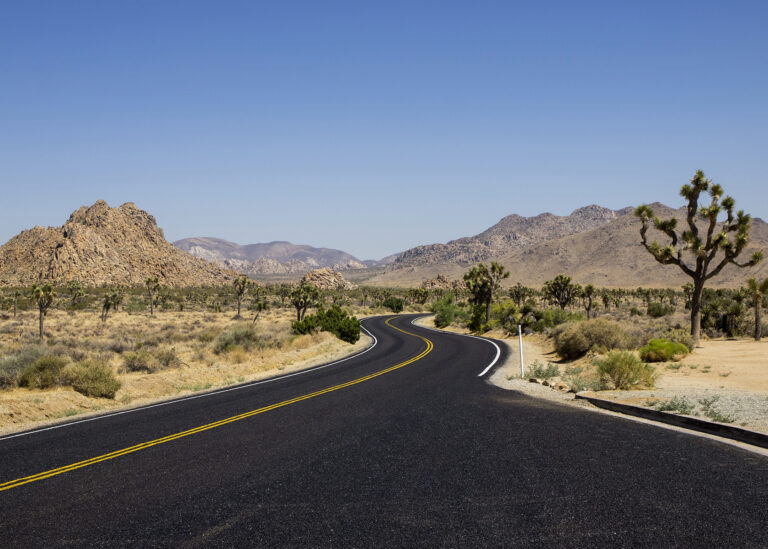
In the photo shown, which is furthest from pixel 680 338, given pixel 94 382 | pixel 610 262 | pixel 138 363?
pixel 610 262

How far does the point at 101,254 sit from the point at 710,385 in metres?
138

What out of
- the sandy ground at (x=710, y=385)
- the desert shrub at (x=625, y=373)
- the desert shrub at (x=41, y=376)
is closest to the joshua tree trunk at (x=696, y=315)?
the sandy ground at (x=710, y=385)

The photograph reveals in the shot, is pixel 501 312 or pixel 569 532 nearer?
pixel 569 532

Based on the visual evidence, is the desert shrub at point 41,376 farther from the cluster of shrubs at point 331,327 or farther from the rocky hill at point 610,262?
the rocky hill at point 610,262

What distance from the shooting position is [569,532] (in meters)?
4.94

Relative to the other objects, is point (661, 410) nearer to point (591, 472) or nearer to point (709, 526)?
point (591, 472)

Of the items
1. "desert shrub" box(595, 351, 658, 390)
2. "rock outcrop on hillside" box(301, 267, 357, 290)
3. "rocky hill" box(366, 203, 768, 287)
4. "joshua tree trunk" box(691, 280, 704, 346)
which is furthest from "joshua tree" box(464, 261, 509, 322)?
"rock outcrop on hillside" box(301, 267, 357, 290)

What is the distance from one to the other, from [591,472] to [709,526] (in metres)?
1.79

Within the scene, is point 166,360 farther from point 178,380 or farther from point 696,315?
point 696,315

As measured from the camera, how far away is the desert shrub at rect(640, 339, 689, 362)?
19312 millimetres

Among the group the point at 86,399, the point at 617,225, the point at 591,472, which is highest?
the point at 617,225

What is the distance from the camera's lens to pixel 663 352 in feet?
63.6

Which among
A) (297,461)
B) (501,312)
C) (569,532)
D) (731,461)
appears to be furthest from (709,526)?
(501,312)

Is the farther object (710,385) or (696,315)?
(696,315)
